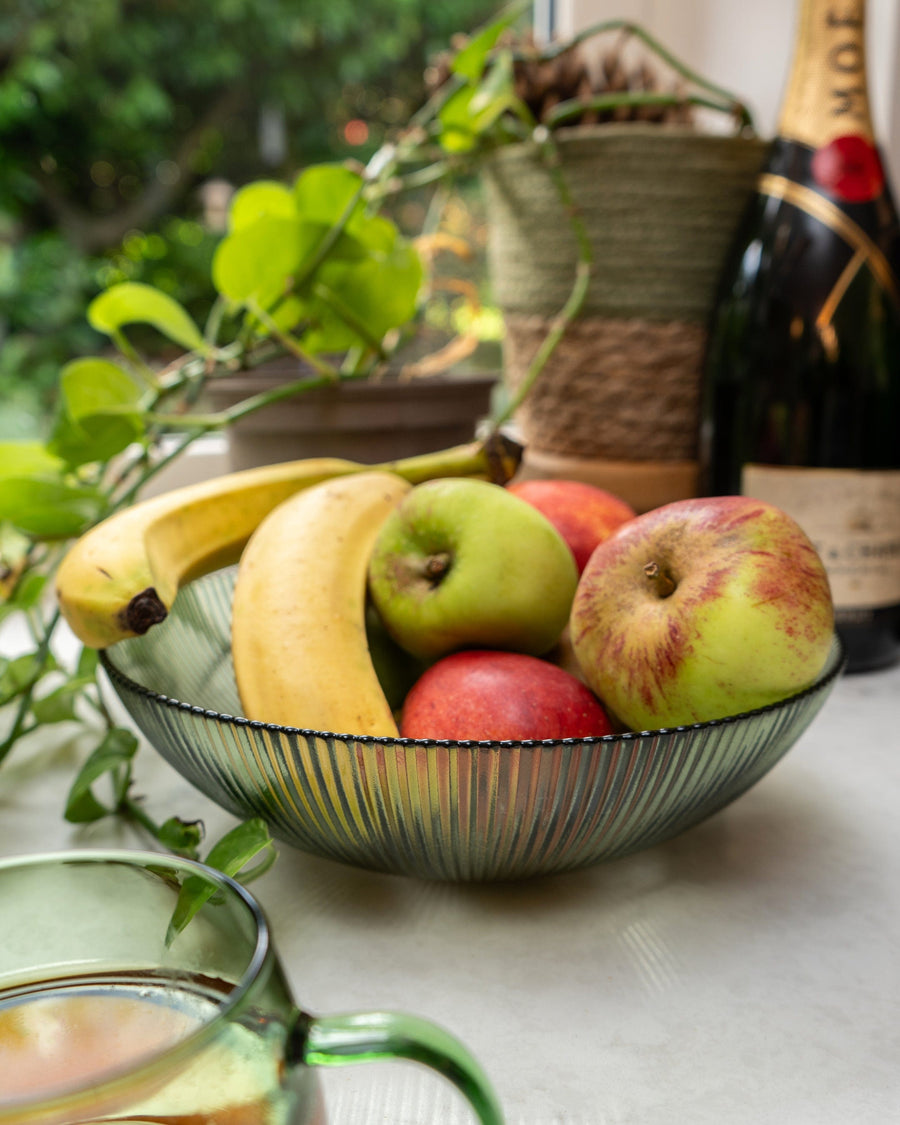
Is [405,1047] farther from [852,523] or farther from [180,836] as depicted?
[852,523]

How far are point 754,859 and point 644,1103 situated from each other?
0.14m

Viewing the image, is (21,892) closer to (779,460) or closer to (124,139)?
(779,460)

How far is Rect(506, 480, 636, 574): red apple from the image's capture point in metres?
0.45

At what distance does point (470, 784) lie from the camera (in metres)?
0.30

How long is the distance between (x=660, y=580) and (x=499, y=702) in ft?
0.23

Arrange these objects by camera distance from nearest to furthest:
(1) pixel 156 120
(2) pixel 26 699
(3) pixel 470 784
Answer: (3) pixel 470 784, (2) pixel 26 699, (1) pixel 156 120

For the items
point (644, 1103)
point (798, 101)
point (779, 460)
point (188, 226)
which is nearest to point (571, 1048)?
point (644, 1103)

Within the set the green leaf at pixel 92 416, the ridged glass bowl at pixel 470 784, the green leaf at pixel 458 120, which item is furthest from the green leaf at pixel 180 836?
the green leaf at pixel 458 120

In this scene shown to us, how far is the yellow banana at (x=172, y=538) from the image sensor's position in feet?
1.22

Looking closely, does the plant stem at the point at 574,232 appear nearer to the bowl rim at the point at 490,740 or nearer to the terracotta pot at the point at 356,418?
the terracotta pot at the point at 356,418

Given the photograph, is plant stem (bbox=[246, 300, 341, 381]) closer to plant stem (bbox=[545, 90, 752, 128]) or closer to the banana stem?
the banana stem

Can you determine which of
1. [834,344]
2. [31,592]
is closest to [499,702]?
[31,592]

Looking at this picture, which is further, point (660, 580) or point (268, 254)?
point (268, 254)

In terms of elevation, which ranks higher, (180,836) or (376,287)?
(376,287)
